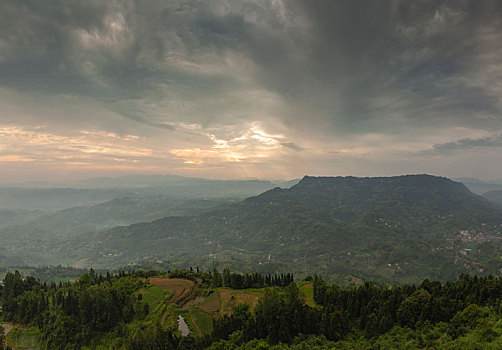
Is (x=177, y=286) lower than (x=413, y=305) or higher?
lower

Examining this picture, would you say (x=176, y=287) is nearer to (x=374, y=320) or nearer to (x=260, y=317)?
(x=260, y=317)

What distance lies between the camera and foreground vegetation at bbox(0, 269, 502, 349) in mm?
42156

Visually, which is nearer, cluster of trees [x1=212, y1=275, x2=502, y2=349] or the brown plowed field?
cluster of trees [x1=212, y1=275, x2=502, y2=349]

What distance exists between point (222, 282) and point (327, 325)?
50885 mm

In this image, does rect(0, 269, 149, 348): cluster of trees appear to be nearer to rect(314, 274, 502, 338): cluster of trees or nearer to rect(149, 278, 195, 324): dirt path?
rect(149, 278, 195, 324): dirt path

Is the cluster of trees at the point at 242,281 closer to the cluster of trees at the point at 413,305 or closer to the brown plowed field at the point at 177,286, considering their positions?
the brown plowed field at the point at 177,286

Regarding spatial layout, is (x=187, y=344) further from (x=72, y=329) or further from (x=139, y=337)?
(x=72, y=329)

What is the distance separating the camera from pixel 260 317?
51219 mm

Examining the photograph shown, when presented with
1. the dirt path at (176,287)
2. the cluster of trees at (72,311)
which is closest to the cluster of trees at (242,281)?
the dirt path at (176,287)

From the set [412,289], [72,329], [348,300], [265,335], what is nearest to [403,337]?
[348,300]

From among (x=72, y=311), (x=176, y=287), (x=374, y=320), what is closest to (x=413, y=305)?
(x=374, y=320)

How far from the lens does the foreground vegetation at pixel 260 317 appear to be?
42.2 metres

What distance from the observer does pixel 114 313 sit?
208 ft

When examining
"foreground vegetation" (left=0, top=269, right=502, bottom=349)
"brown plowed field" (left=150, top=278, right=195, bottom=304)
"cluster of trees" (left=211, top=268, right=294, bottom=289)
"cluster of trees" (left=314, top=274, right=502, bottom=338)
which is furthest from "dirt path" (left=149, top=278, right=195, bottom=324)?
"cluster of trees" (left=314, top=274, right=502, bottom=338)
